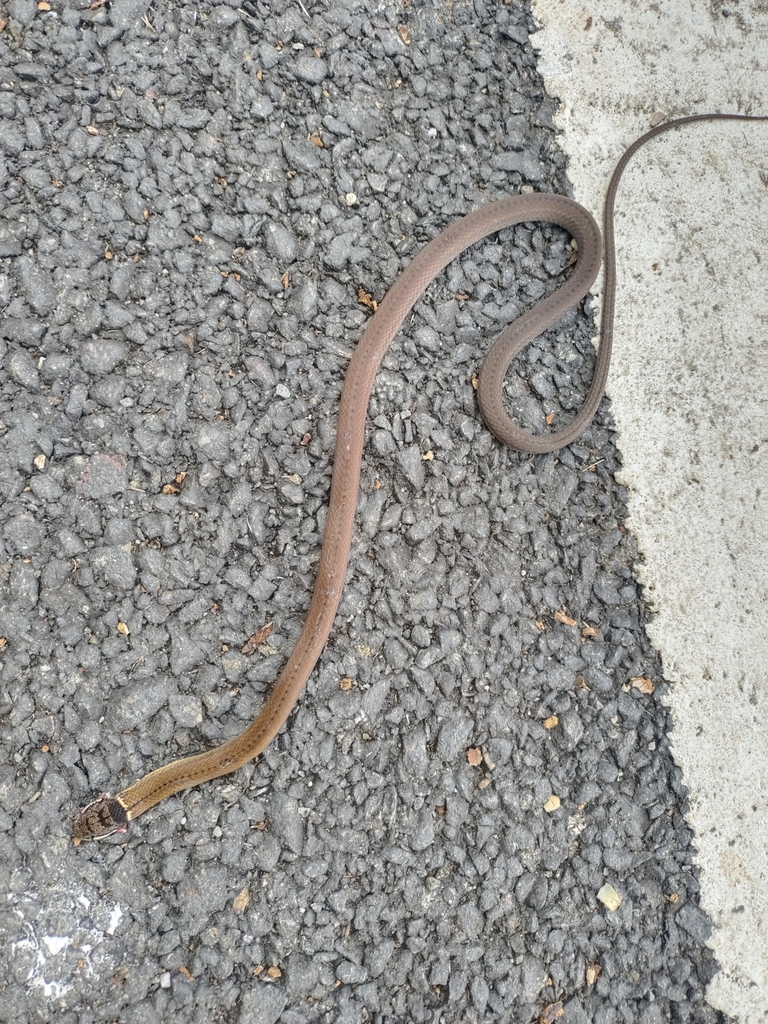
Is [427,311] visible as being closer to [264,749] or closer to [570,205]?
[570,205]

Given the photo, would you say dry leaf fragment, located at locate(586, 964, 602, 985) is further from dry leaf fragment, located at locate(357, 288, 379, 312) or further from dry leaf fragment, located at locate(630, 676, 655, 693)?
dry leaf fragment, located at locate(357, 288, 379, 312)

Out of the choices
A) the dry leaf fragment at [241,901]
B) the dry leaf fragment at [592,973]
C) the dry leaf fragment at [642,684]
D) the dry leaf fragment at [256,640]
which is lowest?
the dry leaf fragment at [592,973]

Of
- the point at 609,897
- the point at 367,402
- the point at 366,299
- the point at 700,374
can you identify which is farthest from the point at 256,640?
the point at 700,374

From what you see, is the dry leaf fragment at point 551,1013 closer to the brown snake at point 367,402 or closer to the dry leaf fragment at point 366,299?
the brown snake at point 367,402

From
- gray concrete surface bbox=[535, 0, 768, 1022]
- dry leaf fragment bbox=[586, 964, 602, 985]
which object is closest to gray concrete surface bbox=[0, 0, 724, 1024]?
dry leaf fragment bbox=[586, 964, 602, 985]

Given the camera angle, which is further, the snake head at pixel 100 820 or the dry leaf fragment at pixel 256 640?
the dry leaf fragment at pixel 256 640

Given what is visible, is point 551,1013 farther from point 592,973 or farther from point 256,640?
point 256,640

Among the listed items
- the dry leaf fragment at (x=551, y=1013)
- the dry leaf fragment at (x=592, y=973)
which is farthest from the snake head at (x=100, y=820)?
the dry leaf fragment at (x=592, y=973)
